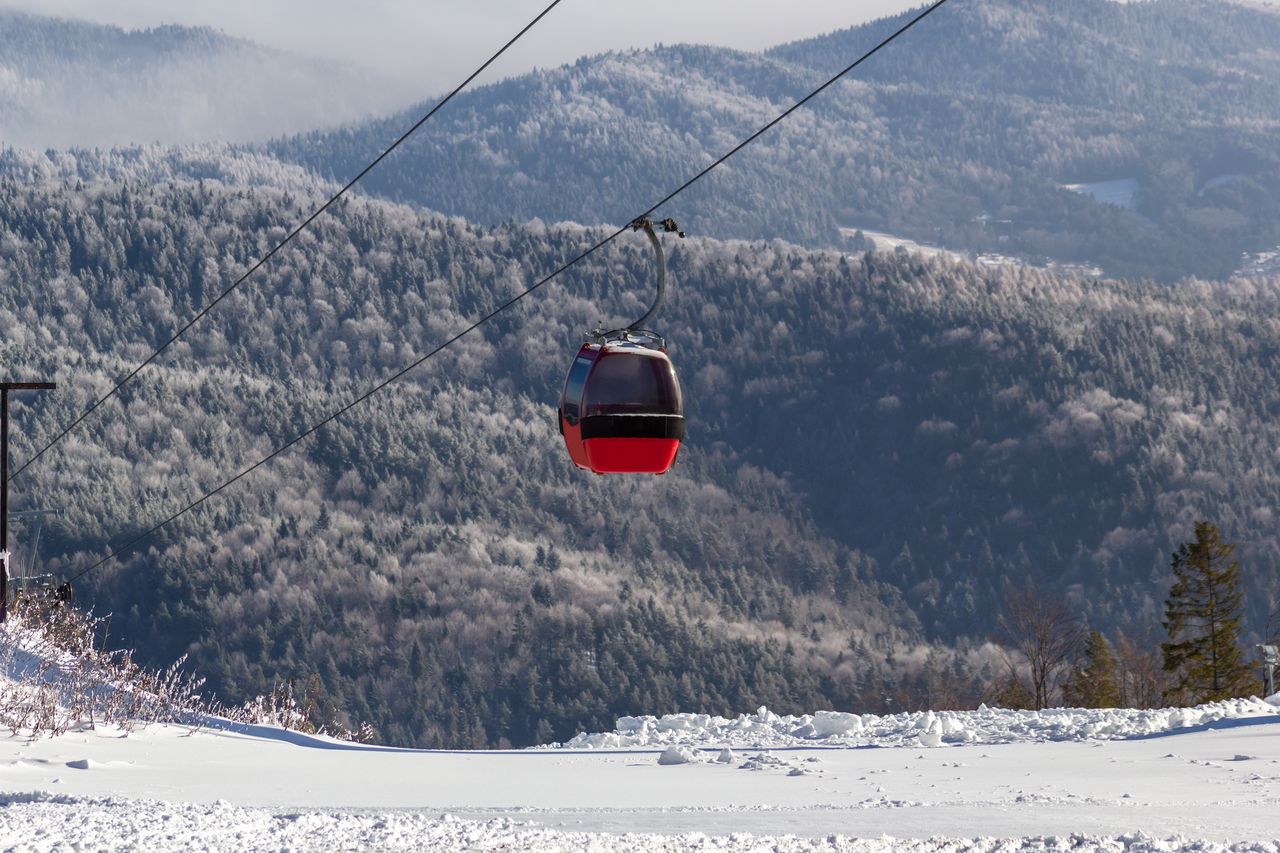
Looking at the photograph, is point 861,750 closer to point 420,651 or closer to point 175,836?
point 175,836

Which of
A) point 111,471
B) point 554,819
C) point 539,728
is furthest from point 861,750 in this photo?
point 111,471

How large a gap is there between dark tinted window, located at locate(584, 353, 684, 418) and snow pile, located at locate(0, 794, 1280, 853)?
156 inches

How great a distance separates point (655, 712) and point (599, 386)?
13033 centimetres

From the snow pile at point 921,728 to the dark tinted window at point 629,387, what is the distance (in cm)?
760

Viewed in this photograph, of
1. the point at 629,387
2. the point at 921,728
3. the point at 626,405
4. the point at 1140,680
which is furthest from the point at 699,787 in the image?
the point at 1140,680

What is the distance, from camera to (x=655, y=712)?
144 meters

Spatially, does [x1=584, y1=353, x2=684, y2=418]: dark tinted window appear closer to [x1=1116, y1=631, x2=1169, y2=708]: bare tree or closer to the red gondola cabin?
the red gondola cabin

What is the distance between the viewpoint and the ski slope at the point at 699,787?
13.1 m

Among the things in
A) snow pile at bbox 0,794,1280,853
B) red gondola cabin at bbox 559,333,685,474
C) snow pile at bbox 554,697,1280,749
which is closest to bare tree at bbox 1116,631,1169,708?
snow pile at bbox 554,697,1280,749

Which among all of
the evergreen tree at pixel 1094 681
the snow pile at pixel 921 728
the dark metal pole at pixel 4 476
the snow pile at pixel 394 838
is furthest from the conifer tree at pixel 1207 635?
→ the snow pile at pixel 394 838

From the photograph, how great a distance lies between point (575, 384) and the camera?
1622 centimetres

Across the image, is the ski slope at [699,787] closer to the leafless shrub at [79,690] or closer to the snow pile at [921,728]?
the snow pile at [921,728]

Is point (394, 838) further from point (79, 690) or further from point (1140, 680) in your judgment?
point (1140, 680)

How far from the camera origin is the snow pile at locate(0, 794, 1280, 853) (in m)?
12.6
